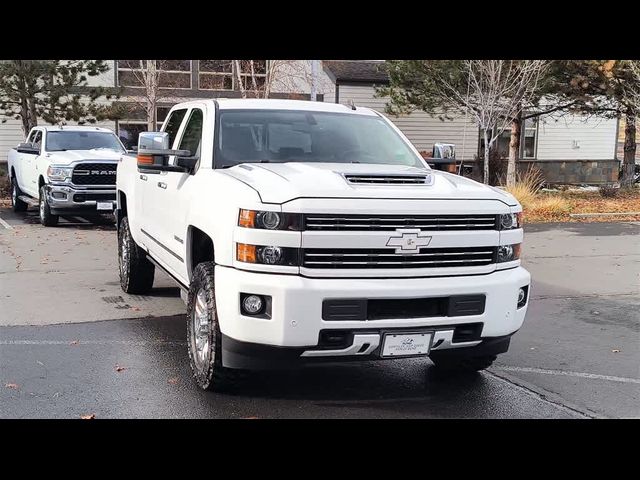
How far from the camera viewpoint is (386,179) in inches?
198

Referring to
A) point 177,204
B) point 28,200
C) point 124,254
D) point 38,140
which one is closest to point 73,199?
point 38,140

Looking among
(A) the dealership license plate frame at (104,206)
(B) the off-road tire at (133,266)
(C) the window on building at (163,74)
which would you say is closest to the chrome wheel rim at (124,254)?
(B) the off-road tire at (133,266)

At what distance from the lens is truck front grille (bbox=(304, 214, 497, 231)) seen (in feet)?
15.0

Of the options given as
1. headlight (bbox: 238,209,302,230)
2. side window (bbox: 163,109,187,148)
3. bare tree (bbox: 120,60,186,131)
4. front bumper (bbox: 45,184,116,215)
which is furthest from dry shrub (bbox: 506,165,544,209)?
headlight (bbox: 238,209,302,230)

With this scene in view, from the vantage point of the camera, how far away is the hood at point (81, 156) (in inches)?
585

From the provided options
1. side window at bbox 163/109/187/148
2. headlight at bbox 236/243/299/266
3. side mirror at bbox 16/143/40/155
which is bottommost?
headlight at bbox 236/243/299/266

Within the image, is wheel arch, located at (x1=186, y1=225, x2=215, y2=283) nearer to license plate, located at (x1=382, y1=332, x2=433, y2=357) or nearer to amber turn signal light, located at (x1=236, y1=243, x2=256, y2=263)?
amber turn signal light, located at (x1=236, y1=243, x2=256, y2=263)

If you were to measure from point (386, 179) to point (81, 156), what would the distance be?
11.4 m

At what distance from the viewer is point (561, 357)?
6457 mm

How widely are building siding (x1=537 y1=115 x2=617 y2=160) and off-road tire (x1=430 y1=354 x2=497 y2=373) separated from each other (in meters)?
26.5

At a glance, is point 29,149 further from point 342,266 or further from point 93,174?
point 342,266

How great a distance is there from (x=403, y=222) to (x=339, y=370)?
1735 mm
